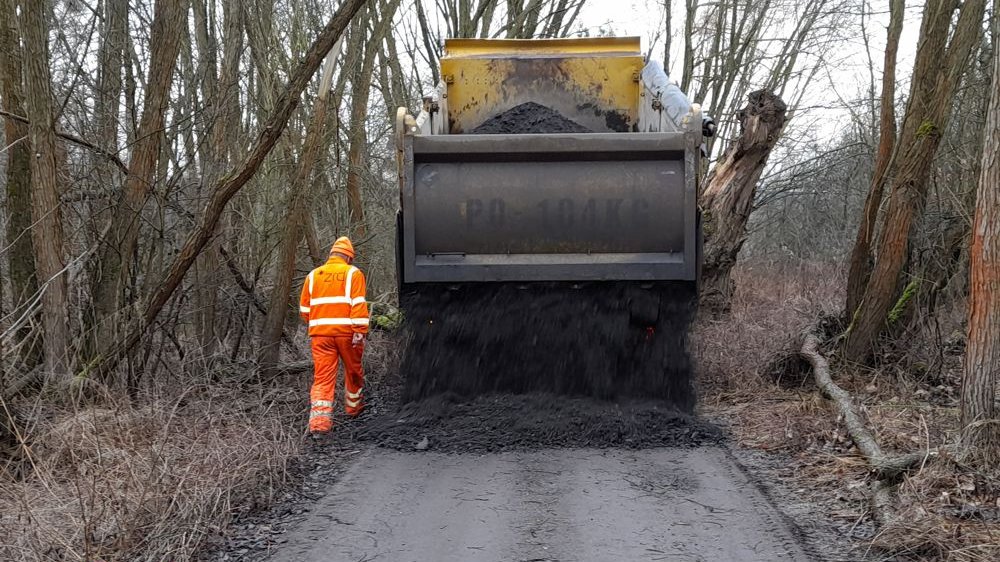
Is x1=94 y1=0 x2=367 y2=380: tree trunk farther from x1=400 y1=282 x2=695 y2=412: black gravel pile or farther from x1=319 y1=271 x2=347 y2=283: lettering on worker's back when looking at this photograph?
x1=400 y1=282 x2=695 y2=412: black gravel pile

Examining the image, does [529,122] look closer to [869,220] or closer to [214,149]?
[214,149]

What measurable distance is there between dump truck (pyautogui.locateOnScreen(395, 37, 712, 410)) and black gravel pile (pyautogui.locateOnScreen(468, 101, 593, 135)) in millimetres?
1133

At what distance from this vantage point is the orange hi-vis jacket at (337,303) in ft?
22.0

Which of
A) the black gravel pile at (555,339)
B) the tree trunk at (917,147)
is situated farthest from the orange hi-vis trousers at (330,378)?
the tree trunk at (917,147)

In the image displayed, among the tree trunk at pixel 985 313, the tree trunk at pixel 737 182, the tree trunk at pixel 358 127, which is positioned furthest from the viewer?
the tree trunk at pixel 358 127

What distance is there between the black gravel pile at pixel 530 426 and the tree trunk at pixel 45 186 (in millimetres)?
2018

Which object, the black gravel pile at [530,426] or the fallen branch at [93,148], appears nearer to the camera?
the black gravel pile at [530,426]

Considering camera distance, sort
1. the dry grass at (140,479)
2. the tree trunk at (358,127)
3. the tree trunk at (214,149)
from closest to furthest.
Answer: the dry grass at (140,479) → the tree trunk at (214,149) → the tree trunk at (358,127)

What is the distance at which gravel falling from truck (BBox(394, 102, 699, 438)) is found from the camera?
606 cm

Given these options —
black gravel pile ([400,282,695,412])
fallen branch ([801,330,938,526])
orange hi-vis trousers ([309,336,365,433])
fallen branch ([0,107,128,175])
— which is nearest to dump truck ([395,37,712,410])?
black gravel pile ([400,282,695,412])

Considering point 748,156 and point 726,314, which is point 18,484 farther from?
point 726,314

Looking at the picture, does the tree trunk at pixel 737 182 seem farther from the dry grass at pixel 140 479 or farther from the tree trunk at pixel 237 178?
the dry grass at pixel 140 479

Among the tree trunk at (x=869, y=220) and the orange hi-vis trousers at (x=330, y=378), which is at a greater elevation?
the tree trunk at (x=869, y=220)

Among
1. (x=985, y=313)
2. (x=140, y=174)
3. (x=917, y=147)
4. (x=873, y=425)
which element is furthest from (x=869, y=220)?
(x=140, y=174)
